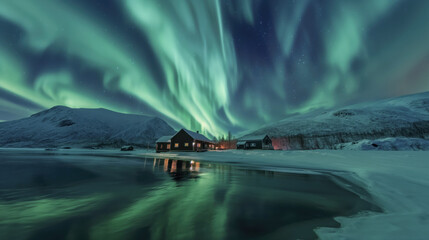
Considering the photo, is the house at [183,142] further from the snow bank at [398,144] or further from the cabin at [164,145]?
the snow bank at [398,144]

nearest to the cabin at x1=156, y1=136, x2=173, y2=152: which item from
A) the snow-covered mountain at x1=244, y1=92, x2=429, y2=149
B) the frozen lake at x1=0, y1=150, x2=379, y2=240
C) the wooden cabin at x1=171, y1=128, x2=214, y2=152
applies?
the wooden cabin at x1=171, y1=128, x2=214, y2=152

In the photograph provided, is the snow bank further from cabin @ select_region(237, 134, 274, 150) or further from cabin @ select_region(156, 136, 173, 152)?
cabin @ select_region(156, 136, 173, 152)

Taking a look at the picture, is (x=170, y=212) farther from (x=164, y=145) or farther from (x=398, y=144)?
(x=164, y=145)

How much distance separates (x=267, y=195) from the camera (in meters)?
7.51

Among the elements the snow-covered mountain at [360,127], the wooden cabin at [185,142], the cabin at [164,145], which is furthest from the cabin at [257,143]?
the cabin at [164,145]

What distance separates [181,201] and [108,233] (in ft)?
9.95

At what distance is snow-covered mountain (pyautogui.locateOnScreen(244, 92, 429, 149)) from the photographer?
6091cm

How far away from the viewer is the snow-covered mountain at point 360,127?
60.9 meters

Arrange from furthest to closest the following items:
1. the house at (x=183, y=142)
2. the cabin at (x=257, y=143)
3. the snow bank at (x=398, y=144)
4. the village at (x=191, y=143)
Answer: the cabin at (x=257, y=143), the village at (x=191, y=143), the house at (x=183, y=142), the snow bank at (x=398, y=144)

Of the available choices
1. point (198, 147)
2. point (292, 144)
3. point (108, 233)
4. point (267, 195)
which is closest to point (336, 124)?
point (292, 144)

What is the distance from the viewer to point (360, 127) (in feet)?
285

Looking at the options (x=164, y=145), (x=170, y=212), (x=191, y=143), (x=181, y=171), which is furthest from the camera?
(x=164, y=145)

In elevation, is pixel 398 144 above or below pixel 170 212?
above

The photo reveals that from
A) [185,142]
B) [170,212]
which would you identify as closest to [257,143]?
[185,142]
